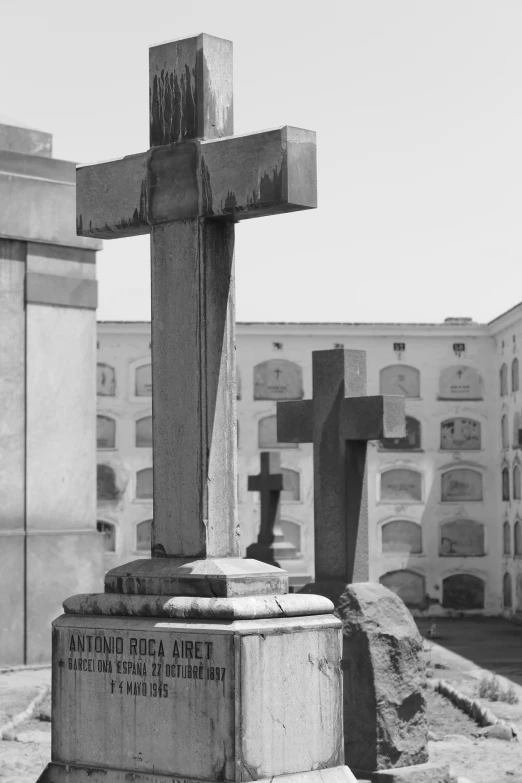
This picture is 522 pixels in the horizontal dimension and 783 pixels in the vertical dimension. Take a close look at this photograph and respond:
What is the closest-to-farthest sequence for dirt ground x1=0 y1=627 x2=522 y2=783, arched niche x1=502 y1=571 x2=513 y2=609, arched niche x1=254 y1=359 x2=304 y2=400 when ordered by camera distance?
dirt ground x1=0 y1=627 x2=522 y2=783 → arched niche x1=502 y1=571 x2=513 y2=609 → arched niche x1=254 y1=359 x2=304 y2=400

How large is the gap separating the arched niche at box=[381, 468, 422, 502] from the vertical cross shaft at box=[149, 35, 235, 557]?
23.5 metres

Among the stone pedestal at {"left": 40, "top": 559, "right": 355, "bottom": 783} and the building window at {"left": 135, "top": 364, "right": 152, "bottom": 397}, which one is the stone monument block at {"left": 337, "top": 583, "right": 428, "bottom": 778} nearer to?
the stone pedestal at {"left": 40, "top": 559, "right": 355, "bottom": 783}

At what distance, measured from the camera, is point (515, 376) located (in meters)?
27.0

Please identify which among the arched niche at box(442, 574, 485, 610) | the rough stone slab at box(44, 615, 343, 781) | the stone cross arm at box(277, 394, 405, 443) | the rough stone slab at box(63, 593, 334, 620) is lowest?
the arched niche at box(442, 574, 485, 610)

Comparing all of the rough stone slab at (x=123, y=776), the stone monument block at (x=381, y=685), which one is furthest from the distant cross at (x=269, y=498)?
the rough stone slab at (x=123, y=776)

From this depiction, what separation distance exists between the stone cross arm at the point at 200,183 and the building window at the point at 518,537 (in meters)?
22.4

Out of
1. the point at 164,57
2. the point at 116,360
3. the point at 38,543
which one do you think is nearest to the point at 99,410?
the point at 116,360

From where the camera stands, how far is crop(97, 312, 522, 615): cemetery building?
27781 millimetres

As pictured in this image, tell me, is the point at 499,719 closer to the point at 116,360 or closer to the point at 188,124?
the point at 188,124

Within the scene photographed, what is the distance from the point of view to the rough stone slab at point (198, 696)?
14.0ft

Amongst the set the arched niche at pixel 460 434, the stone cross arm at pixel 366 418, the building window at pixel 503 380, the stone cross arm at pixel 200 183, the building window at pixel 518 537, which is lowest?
the building window at pixel 518 537

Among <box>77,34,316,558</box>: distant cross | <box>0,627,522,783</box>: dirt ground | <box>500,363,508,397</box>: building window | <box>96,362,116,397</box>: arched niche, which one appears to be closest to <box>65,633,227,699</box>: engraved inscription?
<box>77,34,316,558</box>: distant cross

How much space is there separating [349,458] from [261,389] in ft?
64.2

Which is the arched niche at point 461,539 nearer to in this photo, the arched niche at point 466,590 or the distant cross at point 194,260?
the arched niche at point 466,590
